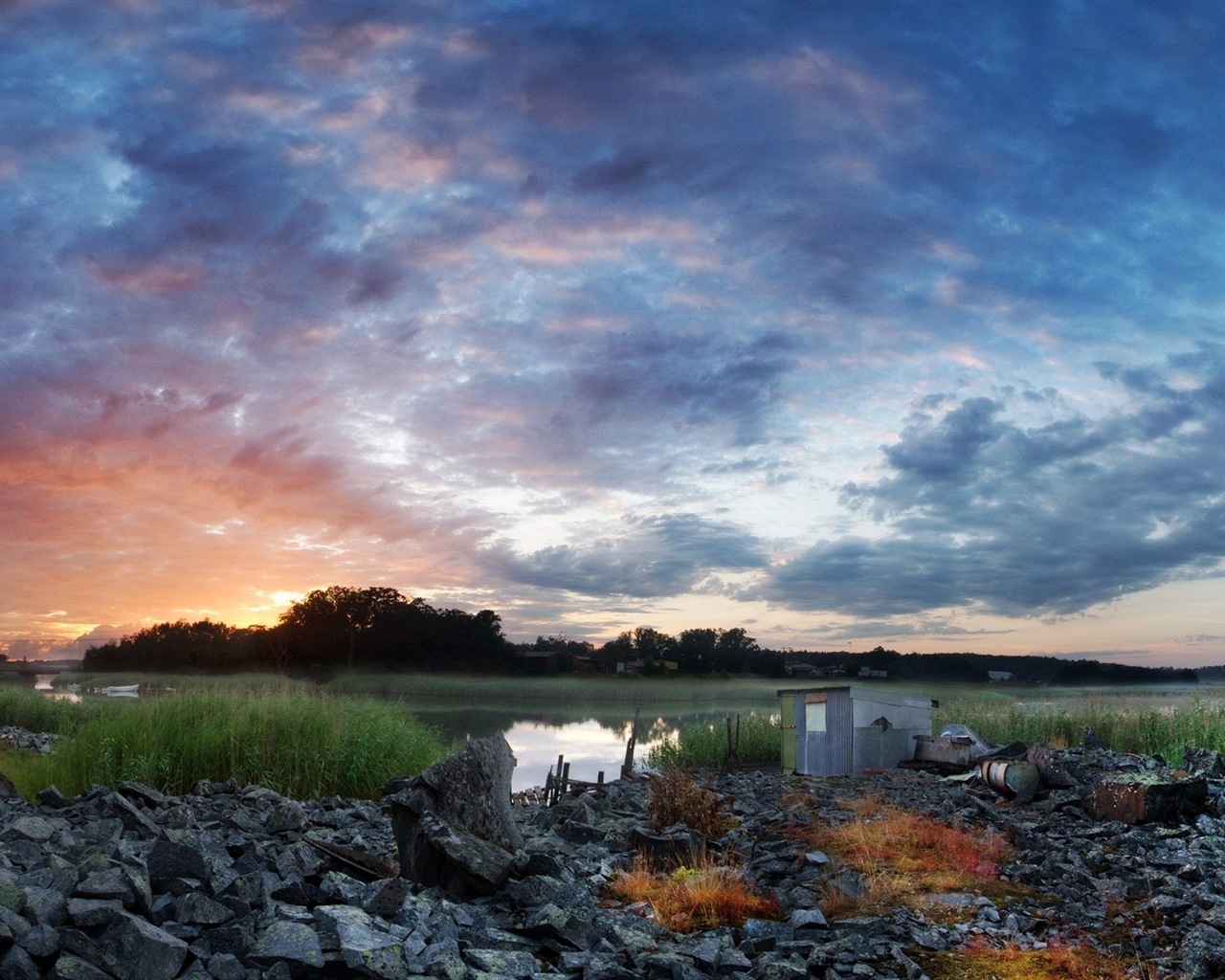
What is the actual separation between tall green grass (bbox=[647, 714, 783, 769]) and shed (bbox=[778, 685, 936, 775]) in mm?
4050

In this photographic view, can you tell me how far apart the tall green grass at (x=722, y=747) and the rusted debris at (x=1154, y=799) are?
16146 mm

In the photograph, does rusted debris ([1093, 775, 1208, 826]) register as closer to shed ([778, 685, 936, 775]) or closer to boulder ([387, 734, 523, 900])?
shed ([778, 685, 936, 775])

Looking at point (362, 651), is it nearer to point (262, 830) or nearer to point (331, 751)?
point (331, 751)

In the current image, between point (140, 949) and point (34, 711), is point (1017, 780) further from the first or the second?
point (34, 711)

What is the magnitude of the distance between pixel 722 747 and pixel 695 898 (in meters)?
23.3

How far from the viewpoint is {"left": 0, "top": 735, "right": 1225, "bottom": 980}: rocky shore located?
768 cm

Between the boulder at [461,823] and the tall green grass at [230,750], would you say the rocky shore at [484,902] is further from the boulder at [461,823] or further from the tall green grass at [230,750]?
the tall green grass at [230,750]

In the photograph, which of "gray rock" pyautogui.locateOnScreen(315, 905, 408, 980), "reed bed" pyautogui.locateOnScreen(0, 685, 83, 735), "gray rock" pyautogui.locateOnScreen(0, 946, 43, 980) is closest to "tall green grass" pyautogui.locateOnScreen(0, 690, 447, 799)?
"gray rock" pyautogui.locateOnScreen(315, 905, 408, 980)

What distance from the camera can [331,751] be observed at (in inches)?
787

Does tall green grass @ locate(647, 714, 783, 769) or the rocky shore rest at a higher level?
the rocky shore

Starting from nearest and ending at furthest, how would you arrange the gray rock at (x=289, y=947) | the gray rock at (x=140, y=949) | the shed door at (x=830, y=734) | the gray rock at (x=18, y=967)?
the gray rock at (x=18, y=967) → the gray rock at (x=140, y=949) → the gray rock at (x=289, y=947) → the shed door at (x=830, y=734)

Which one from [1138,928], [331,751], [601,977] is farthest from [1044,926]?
[331,751]

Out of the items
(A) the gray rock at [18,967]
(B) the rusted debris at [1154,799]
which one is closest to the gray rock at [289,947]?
(A) the gray rock at [18,967]

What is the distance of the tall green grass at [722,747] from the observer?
111 feet
